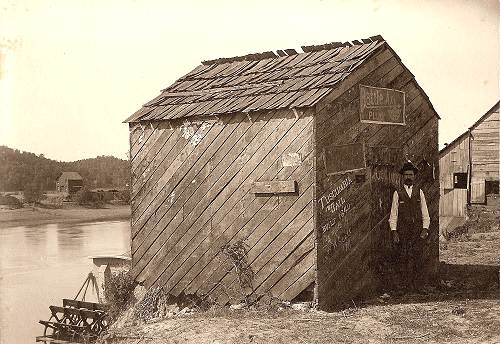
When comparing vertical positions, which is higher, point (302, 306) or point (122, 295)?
point (302, 306)

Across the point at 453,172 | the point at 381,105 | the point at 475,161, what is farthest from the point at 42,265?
the point at 381,105

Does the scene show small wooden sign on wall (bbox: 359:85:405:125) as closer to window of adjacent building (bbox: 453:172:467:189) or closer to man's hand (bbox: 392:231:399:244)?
man's hand (bbox: 392:231:399:244)

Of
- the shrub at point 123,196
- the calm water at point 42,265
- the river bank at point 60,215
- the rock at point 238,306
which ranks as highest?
the shrub at point 123,196

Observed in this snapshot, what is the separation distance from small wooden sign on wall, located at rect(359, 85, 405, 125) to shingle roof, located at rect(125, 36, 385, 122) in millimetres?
613

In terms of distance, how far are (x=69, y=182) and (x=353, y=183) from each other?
47432 millimetres

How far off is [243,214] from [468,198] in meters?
15.6

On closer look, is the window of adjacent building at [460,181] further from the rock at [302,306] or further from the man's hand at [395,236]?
the rock at [302,306]

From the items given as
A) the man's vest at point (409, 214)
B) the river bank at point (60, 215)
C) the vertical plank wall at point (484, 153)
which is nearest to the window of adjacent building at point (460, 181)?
the vertical plank wall at point (484, 153)

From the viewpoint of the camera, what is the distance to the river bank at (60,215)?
4509cm

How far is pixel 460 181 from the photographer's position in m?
24.1

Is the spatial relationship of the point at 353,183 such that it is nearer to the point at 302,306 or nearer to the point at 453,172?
the point at 302,306

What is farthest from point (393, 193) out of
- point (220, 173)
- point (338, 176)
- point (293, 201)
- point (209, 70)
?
point (209, 70)

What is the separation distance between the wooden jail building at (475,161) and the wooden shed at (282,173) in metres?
11.8

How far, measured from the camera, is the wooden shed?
9.03m
